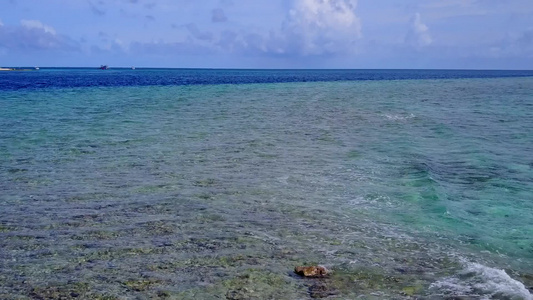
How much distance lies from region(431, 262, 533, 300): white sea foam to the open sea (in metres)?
0.04

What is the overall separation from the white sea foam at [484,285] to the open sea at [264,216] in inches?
1.6

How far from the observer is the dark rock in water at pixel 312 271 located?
10570 millimetres

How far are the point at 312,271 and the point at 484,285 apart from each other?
11.6ft

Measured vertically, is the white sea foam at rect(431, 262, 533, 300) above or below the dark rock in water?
below

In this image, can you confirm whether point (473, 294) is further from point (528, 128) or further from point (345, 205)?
point (528, 128)

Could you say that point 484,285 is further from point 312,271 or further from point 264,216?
point 264,216

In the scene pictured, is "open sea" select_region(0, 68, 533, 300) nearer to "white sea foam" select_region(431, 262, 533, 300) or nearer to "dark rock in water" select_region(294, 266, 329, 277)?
"white sea foam" select_region(431, 262, 533, 300)

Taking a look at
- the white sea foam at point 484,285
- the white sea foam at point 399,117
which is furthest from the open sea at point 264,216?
the white sea foam at point 399,117

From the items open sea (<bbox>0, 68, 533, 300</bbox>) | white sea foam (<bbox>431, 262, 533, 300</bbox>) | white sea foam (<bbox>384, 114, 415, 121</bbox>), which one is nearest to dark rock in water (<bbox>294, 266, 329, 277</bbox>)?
open sea (<bbox>0, 68, 533, 300</bbox>)

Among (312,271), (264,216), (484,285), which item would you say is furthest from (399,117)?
(312,271)

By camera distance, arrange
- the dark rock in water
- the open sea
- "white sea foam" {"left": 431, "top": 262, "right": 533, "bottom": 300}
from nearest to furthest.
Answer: "white sea foam" {"left": 431, "top": 262, "right": 533, "bottom": 300}
the open sea
the dark rock in water

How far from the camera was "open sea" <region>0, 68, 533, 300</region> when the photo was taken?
1034 centimetres

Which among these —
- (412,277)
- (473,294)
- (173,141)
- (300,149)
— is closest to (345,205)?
(412,277)

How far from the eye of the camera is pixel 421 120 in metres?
38.8
